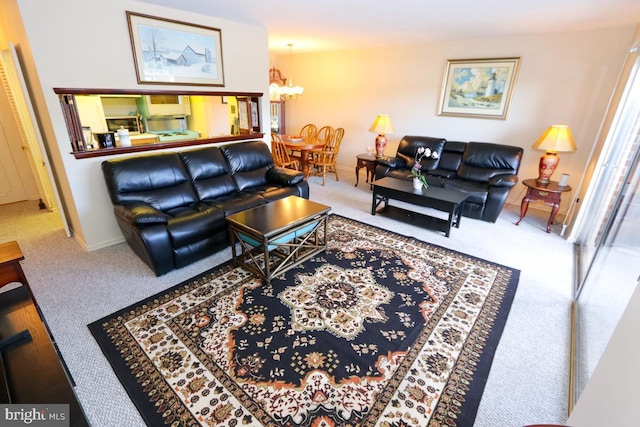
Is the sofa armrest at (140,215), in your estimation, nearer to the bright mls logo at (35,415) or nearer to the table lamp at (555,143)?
the bright mls logo at (35,415)

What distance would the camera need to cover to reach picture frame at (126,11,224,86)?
2986mm

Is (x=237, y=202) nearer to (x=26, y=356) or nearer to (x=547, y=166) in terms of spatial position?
(x=26, y=356)

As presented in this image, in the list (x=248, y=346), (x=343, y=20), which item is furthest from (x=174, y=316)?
(x=343, y=20)

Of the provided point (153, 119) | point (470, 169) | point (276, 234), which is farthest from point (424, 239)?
point (153, 119)

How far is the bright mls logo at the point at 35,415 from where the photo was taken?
3.16ft

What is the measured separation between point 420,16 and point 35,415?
13.6 feet

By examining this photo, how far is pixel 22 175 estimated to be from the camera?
418 centimetres

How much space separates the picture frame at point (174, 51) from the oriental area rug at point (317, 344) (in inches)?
87.7

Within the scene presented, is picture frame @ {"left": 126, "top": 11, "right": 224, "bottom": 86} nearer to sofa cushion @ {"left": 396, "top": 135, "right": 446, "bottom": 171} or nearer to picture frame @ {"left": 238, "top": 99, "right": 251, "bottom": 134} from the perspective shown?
picture frame @ {"left": 238, "top": 99, "right": 251, "bottom": 134}

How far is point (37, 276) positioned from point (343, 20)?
4026 mm

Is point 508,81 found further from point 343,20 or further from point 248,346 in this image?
point 248,346

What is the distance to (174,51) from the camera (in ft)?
10.6

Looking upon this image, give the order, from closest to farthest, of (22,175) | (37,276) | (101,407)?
(101,407) < (37,276) < (22,175)

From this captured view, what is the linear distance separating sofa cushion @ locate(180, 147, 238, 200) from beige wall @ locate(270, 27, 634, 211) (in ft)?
10.9
